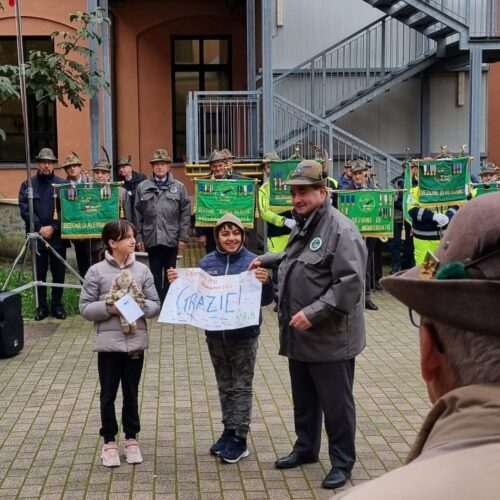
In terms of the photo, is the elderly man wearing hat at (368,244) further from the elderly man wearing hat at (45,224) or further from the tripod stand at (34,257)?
the elderly man wearing hat at (45,224)

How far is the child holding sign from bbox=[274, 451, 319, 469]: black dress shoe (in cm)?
31

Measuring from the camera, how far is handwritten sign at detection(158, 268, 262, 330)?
18.5ft

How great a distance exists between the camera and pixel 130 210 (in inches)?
458

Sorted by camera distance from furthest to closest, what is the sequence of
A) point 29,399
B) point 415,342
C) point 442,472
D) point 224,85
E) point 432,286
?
1. point 224,85
2. point 415,342
3. point 29,399
4. point 432,286
5. point 442,472

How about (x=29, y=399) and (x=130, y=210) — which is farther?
(x=130, y=210)

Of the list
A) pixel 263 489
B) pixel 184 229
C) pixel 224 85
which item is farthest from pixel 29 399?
pixel 224 85

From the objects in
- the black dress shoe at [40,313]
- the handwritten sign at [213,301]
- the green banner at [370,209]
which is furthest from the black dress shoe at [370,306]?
the handwritten sign at [213,301]

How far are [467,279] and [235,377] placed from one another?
4.46m

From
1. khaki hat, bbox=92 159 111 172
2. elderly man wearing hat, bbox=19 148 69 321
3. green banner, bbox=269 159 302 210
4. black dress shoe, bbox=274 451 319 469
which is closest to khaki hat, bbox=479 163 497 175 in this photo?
green banner, bbox=269 159 302 210

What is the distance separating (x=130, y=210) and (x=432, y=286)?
10.3 metres

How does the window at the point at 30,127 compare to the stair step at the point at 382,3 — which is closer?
the stair step at the point at 382,3

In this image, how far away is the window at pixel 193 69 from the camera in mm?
18641

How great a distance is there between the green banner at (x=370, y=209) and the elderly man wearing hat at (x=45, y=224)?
3972 millimetres

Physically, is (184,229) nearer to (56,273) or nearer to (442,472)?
(56,273)
